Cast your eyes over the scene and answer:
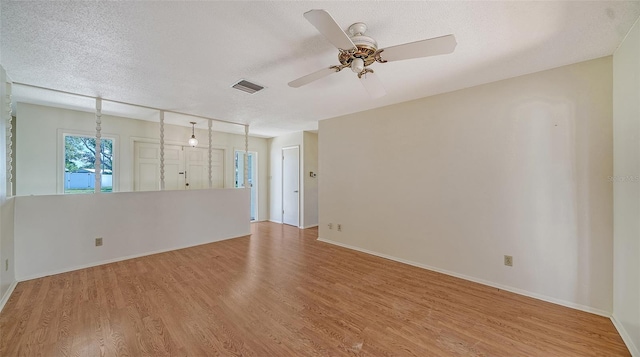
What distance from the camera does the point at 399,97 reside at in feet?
10.9

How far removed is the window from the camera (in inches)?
160

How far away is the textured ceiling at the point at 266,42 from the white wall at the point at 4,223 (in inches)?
15.3

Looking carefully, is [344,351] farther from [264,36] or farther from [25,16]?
[25,16]

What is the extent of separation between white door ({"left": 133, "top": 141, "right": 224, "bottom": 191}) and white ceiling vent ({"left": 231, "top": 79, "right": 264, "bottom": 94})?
312cm

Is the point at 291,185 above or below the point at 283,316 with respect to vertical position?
above

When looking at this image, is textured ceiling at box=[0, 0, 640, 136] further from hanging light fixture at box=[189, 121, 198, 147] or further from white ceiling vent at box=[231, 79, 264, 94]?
hanging light fixture at box=[189, 121, 198, 147]

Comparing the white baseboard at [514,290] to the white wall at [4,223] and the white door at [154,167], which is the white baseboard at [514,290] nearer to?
the white wall at [4,223]

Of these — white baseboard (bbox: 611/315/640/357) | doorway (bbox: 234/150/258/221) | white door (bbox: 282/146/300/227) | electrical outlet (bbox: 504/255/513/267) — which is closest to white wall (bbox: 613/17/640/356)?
white baseboard (bbox: 611/315/640/357)

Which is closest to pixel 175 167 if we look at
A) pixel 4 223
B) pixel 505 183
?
pixel 4 223

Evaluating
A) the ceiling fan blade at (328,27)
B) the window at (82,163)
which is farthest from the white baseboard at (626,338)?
the window at (82,163)

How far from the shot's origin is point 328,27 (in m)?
1.40

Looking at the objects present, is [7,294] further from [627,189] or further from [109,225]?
[627,189]

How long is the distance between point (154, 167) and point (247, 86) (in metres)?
3.33

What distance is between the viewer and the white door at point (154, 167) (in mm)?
4703
